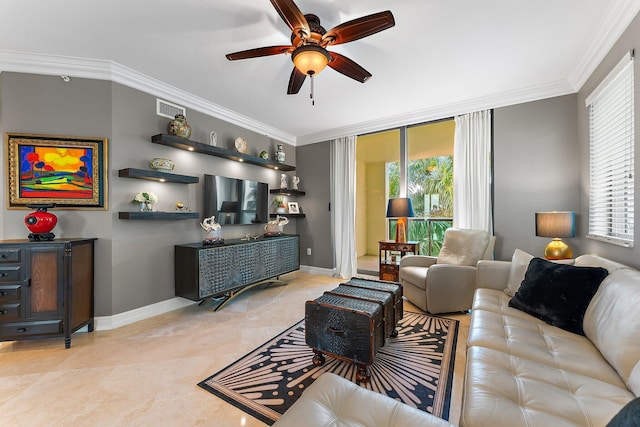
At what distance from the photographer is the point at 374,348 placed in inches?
71.2

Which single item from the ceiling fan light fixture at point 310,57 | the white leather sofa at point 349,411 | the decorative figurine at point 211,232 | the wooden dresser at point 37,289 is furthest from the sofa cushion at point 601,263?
the wooden dresser at point 37,289

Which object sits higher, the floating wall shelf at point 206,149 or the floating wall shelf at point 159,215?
the floating wall shelf at point 206,149

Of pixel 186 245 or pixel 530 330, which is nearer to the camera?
pixel 530 330

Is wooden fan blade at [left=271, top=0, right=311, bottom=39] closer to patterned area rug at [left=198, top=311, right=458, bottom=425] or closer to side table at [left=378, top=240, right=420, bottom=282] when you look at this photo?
patterned area rug at [left=198, top=311, right=458, bottom=425]

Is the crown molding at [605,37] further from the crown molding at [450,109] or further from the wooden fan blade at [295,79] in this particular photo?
the wooden fan blade at [295,79]

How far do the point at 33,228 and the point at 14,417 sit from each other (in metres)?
1.52

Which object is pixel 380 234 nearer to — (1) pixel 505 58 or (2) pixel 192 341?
(1) pixel 505 58

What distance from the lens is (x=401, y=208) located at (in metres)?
3.78

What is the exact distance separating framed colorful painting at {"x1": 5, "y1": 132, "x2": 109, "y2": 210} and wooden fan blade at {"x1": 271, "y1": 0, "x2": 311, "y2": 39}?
2263 mm

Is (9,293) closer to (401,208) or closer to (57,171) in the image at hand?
(57,171)

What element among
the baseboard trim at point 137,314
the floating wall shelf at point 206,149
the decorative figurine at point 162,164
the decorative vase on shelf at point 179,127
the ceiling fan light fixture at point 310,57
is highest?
the ceiling fan light fixture at point 310,57

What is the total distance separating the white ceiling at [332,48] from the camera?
1.94 meters

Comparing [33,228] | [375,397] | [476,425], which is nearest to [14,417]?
[33,228]

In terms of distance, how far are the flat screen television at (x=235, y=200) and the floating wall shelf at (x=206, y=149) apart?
310 mm
